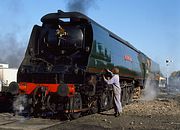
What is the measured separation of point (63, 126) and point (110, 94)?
5551mm

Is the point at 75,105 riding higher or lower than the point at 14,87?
lower

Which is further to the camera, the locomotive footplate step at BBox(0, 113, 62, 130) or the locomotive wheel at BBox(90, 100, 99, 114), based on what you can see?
the locomotive wheel at BBox(90, 100, 99, 114)

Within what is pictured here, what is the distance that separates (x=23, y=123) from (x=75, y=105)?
1.98 meters

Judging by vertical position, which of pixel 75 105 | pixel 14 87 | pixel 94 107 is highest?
pixel 14 87

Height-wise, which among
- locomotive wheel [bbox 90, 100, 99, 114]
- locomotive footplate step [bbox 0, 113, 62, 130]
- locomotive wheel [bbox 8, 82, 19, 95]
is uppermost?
locomotive wheel [bbox 8, 82, 19, 95]

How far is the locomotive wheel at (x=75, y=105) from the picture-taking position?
12.5 meters

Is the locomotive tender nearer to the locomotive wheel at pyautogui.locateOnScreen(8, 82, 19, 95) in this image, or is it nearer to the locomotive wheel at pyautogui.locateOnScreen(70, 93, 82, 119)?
the locomotive wheel at pyautogui.locateOnScreen(70, 93, 82, 119)

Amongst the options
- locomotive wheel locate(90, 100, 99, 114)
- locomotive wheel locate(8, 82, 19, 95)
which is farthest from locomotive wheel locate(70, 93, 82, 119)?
locomotive wheel locate(8, 82, 19, 95)

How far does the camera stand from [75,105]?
12711 mm

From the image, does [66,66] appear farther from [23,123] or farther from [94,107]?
[23,123]

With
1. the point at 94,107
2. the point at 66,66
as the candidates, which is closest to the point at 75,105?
the point at 66,66

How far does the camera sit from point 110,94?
53.5 ft

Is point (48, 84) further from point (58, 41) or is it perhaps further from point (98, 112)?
point (98, 112)

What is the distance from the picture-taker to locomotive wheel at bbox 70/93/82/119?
12.5 metres
